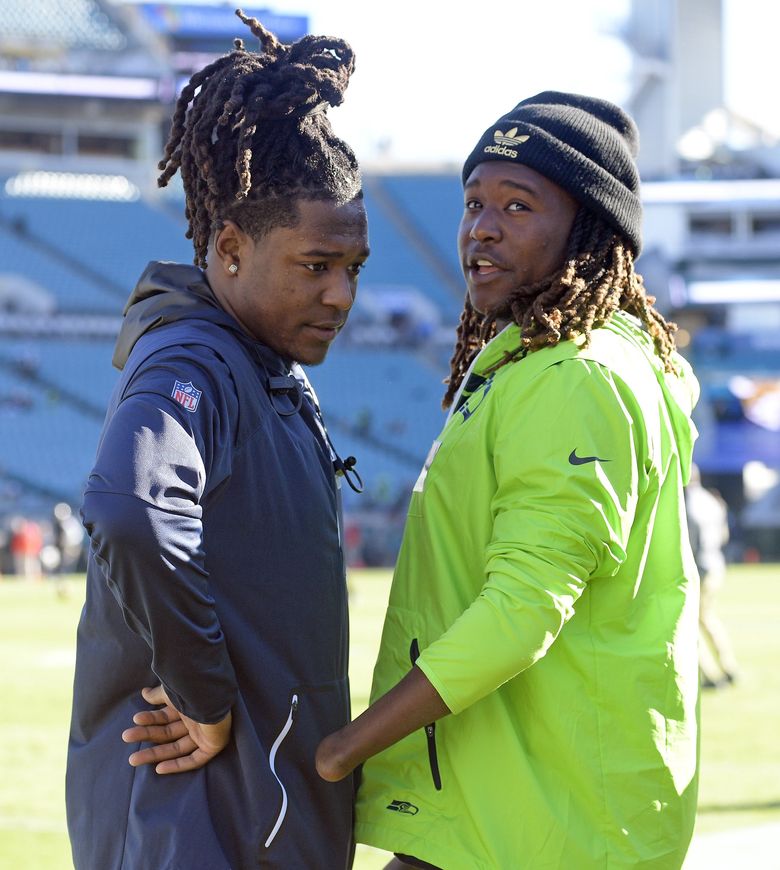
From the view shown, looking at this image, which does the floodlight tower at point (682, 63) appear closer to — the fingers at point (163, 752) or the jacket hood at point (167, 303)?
the jacket hood at point (167, 303)

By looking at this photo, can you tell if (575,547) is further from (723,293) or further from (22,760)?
(723,293)

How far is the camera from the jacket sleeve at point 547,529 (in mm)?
2238

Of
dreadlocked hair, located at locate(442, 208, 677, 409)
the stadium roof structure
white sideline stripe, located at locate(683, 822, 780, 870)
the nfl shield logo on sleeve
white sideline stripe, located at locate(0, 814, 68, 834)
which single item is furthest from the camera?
the stadium roof structure

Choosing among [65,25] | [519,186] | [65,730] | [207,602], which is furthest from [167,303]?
[65,25]

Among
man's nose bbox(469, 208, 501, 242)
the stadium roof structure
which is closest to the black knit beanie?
man's nose bbox(469, 208, 501, 242)

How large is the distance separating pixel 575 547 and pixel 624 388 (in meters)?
0.31

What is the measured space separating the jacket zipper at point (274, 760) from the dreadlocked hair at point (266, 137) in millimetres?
904

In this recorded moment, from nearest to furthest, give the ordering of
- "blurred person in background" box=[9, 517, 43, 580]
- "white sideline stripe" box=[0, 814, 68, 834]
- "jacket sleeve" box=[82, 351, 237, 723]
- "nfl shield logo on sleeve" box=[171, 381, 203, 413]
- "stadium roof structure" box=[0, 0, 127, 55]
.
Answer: "jacket sleeve" box=[82, 351, 237, 723] < "nfl shield logo on sleeve" box=[171, 381, 203, 413] < "white sideline stripe" box=[0, 814, 68, 834] < "blurred person in background" box=[9, 517, 43, 580] < "stadium roof structure" box=[0, 0, 127, 55]

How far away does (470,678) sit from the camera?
2.26 meters

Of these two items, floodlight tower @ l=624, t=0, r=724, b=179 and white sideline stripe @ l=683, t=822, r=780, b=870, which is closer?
white sideline stripe @ l=683, t=822, r=780, b=870

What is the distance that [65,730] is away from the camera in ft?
Answer: 27.2

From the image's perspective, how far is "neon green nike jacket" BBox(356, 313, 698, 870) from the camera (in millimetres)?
2260

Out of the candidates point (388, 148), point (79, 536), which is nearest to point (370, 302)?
point (388, 148)

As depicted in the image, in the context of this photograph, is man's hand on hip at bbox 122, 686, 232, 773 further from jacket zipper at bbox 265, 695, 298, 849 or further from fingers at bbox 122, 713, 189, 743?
jacket zipper at bbox 265, 695, 298, 849
